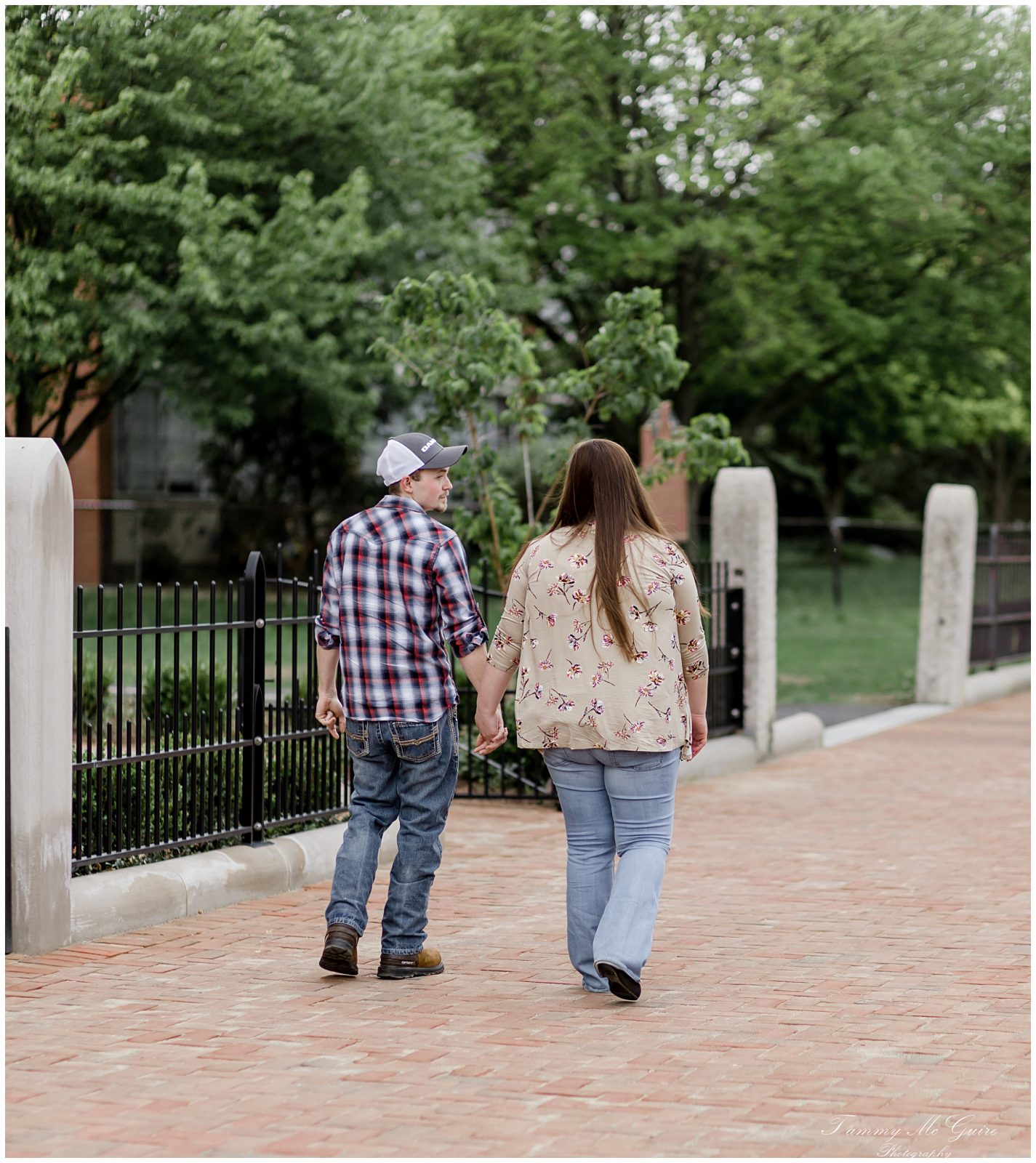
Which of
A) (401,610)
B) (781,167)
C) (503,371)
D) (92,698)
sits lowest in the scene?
(92,698)

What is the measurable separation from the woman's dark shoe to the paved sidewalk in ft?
0.20

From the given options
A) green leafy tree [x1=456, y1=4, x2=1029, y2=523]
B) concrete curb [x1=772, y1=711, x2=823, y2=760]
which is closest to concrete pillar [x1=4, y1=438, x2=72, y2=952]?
concrete curb [x1=772, y1=711, x2=823, y2=760]

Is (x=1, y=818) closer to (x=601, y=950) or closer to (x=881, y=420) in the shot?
(x=601, y=950)

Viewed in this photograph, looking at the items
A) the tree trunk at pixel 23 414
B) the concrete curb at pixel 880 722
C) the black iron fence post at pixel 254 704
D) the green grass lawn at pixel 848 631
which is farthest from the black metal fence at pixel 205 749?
the tree trunk at pixel 23 414

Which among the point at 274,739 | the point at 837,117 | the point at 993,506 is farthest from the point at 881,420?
the point at 274,739

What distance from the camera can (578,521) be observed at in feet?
17.5

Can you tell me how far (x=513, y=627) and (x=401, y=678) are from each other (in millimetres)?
434

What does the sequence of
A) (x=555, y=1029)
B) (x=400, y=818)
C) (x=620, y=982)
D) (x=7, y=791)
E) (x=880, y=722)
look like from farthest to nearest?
(x=880, y=722) < (x=7, y=791) < (x=400, y=818) < (x=620, y=982) < (x=555, y=1029)

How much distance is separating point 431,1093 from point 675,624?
5.80 ft

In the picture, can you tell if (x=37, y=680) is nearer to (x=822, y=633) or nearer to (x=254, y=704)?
(x=254, y=704)

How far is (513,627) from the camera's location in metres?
5.38

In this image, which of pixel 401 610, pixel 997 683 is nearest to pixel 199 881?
pixel 401 610

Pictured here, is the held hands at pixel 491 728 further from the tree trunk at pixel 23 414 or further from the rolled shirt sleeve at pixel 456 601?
the tree trunk at pixel 23 414

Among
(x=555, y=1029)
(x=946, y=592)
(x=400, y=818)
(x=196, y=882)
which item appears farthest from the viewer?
(x=946, y=592)
